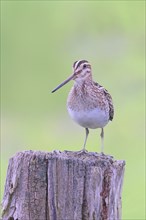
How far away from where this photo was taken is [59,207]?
6.74 meters

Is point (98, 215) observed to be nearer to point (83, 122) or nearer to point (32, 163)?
point (32, 163)

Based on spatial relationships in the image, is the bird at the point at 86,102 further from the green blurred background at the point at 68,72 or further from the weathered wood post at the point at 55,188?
the green blurred background at the point at 68,72

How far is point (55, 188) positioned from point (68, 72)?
67.9 ft

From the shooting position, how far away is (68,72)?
2741 cm

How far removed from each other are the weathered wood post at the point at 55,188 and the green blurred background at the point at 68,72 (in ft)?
27.4

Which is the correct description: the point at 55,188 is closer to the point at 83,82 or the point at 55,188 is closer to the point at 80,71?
the point at 80,71

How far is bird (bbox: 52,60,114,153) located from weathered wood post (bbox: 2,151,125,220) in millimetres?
2643

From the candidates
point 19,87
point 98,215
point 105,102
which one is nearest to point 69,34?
point 19,87

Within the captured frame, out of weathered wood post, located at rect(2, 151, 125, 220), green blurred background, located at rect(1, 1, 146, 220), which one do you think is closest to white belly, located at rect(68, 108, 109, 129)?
weathered wood post, located at rect(2, 151, 125, 220)

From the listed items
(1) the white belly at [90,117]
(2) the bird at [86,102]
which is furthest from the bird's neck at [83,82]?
(1) the white belly at [90,117]

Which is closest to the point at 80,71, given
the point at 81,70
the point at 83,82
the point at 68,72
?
the point at 81,70

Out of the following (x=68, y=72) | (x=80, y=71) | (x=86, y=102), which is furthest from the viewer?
(x=68, y=72)

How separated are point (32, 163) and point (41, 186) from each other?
0.17m

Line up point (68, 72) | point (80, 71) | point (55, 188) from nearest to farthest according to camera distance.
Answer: point (55, 188) < point (80, 71) < point (68, 72)
